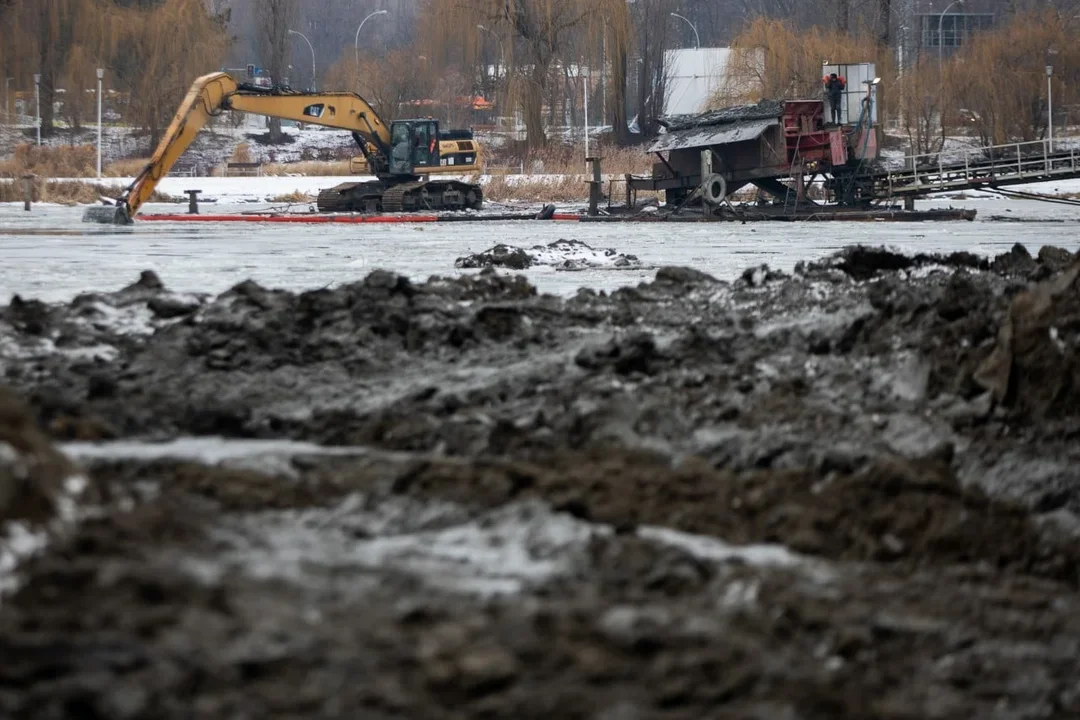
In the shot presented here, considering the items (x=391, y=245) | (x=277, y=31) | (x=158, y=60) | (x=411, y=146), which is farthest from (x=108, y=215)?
(x=277, y=31)

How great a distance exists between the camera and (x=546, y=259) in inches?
629

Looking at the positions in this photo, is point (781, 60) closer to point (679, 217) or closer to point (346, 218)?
point (679, 217)

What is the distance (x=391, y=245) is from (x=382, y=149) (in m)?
14.9

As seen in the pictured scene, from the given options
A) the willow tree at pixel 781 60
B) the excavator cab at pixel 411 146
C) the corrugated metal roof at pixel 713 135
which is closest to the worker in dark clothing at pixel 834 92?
the corrugated metal roof at pixel 713 135

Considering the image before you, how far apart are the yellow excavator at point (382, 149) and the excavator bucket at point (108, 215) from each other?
331cm

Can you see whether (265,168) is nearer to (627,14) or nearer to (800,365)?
(627,14)

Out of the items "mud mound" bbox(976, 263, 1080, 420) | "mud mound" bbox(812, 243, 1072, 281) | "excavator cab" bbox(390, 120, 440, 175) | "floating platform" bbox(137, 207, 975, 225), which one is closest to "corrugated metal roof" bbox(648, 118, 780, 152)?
"floating platform" bbox(137, 207, 975, 225)

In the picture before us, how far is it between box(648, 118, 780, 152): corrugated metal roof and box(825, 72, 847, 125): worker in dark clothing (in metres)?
1.65

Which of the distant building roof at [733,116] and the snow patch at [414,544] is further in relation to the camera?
the distant building roof at [733,116]

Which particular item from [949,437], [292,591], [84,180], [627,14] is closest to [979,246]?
[949,437]

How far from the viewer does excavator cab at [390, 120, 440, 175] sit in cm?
3450

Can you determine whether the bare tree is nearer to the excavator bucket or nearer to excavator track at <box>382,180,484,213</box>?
excavator track at <box>382,180,484,213</box>

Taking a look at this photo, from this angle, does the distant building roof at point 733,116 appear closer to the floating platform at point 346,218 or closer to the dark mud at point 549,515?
the floating platform at point 346,218

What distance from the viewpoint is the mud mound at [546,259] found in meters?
15.4
